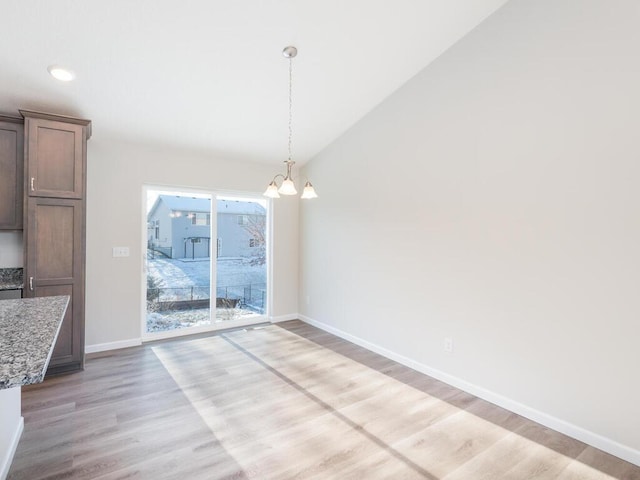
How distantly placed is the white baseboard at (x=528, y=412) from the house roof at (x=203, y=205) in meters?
2.66

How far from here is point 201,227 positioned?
15.3 feet

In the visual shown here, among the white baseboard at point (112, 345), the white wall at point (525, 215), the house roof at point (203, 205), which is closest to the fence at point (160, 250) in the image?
the house roof at point (203, 205)

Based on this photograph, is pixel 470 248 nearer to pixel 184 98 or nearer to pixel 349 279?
pixel 349 279

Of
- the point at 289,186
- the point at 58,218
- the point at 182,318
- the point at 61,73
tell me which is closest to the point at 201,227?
the point at 182,318

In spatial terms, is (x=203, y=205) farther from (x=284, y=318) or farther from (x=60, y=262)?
(x=284, y=318)

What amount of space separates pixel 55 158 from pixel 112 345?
7.18 feet

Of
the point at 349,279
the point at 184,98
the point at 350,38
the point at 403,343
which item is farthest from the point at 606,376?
the point at 184,98

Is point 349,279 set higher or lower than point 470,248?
lower

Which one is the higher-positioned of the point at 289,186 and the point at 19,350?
the point at 289,186

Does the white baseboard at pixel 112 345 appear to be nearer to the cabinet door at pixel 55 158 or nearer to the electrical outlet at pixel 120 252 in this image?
the electrical outlet at pixel 120 252

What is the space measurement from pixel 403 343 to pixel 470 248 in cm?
131

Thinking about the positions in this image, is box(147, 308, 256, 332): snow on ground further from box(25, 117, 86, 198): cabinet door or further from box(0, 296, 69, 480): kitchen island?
box(0, 296, 69, 480): kitchen island

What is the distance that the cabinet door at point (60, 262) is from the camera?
10.2 feet

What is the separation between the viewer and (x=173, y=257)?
4.46 m
